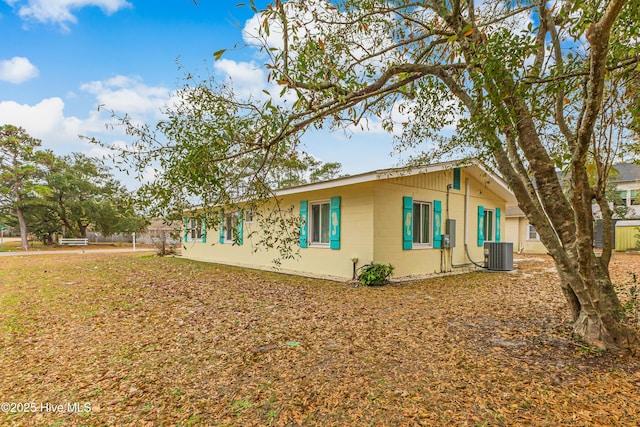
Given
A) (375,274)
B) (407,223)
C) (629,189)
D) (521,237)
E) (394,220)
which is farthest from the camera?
(629,189)

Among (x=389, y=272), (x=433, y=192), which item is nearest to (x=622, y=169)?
(x=433, y=192)

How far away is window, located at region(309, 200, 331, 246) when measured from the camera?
921 centimetres

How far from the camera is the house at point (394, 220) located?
26.1 ft

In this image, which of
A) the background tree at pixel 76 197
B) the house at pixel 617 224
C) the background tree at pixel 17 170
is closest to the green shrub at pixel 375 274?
the house at pixel 617 224

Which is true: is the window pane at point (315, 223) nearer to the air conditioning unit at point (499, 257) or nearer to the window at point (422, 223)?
the window at point (422, 223)

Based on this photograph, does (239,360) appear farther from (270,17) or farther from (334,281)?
(334,281)

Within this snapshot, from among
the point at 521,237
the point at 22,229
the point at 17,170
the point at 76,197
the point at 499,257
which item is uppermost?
the point at 17,170

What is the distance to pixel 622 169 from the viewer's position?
840 inches

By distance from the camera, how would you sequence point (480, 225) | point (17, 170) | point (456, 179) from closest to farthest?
1. point (456, 179)
2. point (480, 225)
3. point (17, 170)

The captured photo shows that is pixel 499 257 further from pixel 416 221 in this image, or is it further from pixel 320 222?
pixel 320 222

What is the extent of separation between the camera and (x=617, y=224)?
17016 millimetres

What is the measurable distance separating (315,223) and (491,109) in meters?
7.07

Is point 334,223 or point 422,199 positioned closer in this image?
point 334,223

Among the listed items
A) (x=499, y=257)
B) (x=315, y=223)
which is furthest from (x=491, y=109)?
(x=499, y=257)
